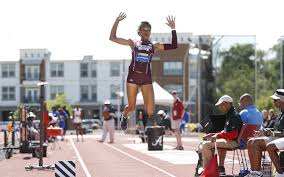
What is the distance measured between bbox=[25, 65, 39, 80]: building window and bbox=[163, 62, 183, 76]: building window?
16481 mm

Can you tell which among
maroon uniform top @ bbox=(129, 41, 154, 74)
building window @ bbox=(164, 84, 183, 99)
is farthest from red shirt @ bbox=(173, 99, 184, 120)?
building window @ bbox=(164, 84, 183, 99)

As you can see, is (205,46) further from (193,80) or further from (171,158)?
(171,158)

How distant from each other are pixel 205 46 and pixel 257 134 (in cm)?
7052

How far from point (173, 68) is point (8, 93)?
2106 centimetres

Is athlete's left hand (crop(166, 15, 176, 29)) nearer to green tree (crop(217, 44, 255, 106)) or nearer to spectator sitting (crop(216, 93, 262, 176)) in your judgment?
spectator sitting (crop(216, 93, 262, 176))

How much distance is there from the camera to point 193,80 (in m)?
87.2

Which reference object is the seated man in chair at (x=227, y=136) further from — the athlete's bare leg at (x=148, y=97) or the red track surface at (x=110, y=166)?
the athlete's bare leg at (x=148, y=97)

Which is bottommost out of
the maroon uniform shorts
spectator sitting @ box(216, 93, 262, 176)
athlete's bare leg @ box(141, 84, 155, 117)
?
spectator sitting @ box(216, 93, 262, 176)

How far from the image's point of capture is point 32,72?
9325cm

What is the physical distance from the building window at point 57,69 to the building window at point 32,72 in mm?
2800

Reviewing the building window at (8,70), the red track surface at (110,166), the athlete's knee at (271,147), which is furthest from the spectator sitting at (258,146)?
the building window at (8,70)

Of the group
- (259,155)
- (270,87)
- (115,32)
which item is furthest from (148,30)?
(270,87)

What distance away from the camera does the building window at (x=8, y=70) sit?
91.3 metres

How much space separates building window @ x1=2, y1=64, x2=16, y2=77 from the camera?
300 feet
